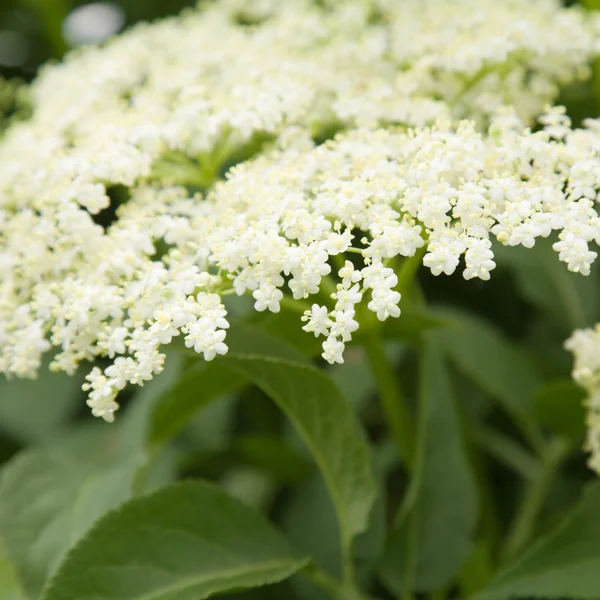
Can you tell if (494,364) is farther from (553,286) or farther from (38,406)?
(38,406)

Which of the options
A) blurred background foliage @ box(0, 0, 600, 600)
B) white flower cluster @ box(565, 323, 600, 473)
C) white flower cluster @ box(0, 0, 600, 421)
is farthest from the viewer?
blurred background foliage @ box(0, 0, 600, 600)

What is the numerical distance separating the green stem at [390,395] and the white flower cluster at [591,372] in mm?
Answer: 178

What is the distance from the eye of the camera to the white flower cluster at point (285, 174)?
576mm

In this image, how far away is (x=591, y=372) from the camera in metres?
0.69

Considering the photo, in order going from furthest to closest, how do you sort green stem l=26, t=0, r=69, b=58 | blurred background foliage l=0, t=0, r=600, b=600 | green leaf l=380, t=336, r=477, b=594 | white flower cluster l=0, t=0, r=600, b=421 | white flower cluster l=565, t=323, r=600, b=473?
green stem l=26, t=0, r=69, b=58
blurred background foliage l=0, t=0, r=600, b=600
green leaf l=380, t=336, r=477, b=594
white flower cluster l=565, t=323, r=600, b=473
white flower cluster l=0, t=0, r=600, b=421

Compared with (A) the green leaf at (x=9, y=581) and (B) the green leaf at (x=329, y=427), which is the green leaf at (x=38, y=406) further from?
(B) the green leaf at (x=329, y=427)

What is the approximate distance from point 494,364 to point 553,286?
7.9 inches

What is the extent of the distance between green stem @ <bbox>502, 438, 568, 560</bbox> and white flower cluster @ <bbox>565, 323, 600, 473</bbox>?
21cm

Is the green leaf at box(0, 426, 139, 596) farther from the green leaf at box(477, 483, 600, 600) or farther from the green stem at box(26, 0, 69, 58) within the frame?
the green stem at box(26, 0, 69, 58)

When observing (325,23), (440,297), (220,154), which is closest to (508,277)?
(440,297)

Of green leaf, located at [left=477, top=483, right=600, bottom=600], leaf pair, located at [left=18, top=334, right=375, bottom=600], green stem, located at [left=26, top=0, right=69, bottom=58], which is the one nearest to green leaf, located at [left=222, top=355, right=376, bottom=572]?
leaf pair, located at [left=18, top=334, right=375, bottom=600]

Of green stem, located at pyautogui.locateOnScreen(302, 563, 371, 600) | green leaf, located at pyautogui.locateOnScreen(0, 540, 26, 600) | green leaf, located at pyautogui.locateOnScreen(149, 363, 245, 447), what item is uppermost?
green leaf, located at pyautogui.locateOnScreen(149, 363, 245, 447)

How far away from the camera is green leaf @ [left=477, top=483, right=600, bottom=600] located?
715mm

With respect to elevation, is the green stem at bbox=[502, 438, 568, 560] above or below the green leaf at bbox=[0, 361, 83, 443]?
below
